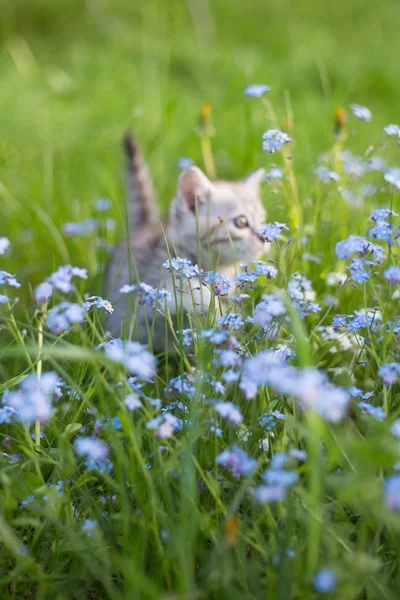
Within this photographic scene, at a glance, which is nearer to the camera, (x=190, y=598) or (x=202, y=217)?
(x=190, y=598)

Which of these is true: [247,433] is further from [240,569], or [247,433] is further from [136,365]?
[136,365]

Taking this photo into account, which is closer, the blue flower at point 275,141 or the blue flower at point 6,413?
the blue flower at point 6,413

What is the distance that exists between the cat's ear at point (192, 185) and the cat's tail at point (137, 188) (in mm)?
399

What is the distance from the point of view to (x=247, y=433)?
1.52 m

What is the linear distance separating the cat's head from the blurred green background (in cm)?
29

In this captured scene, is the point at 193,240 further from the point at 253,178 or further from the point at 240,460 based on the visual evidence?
the point at 240,460

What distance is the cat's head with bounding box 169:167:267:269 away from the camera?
2.53m

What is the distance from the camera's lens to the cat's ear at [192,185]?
2.54 m

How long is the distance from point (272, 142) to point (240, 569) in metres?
1.29

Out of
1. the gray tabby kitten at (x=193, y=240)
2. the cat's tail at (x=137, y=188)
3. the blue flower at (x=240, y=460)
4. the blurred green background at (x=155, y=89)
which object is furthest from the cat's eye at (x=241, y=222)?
the blue flower at (x=240, y=460)

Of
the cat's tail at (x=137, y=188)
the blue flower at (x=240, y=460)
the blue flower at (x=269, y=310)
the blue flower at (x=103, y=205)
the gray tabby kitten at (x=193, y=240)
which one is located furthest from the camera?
the blue flower at (x=103, y=205)

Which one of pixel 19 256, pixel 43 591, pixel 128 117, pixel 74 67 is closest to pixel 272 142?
pixel 43 591

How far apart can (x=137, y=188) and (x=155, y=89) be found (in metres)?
1.64

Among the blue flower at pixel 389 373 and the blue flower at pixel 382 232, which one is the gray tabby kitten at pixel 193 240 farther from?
the blue flower at pixel 389 373
